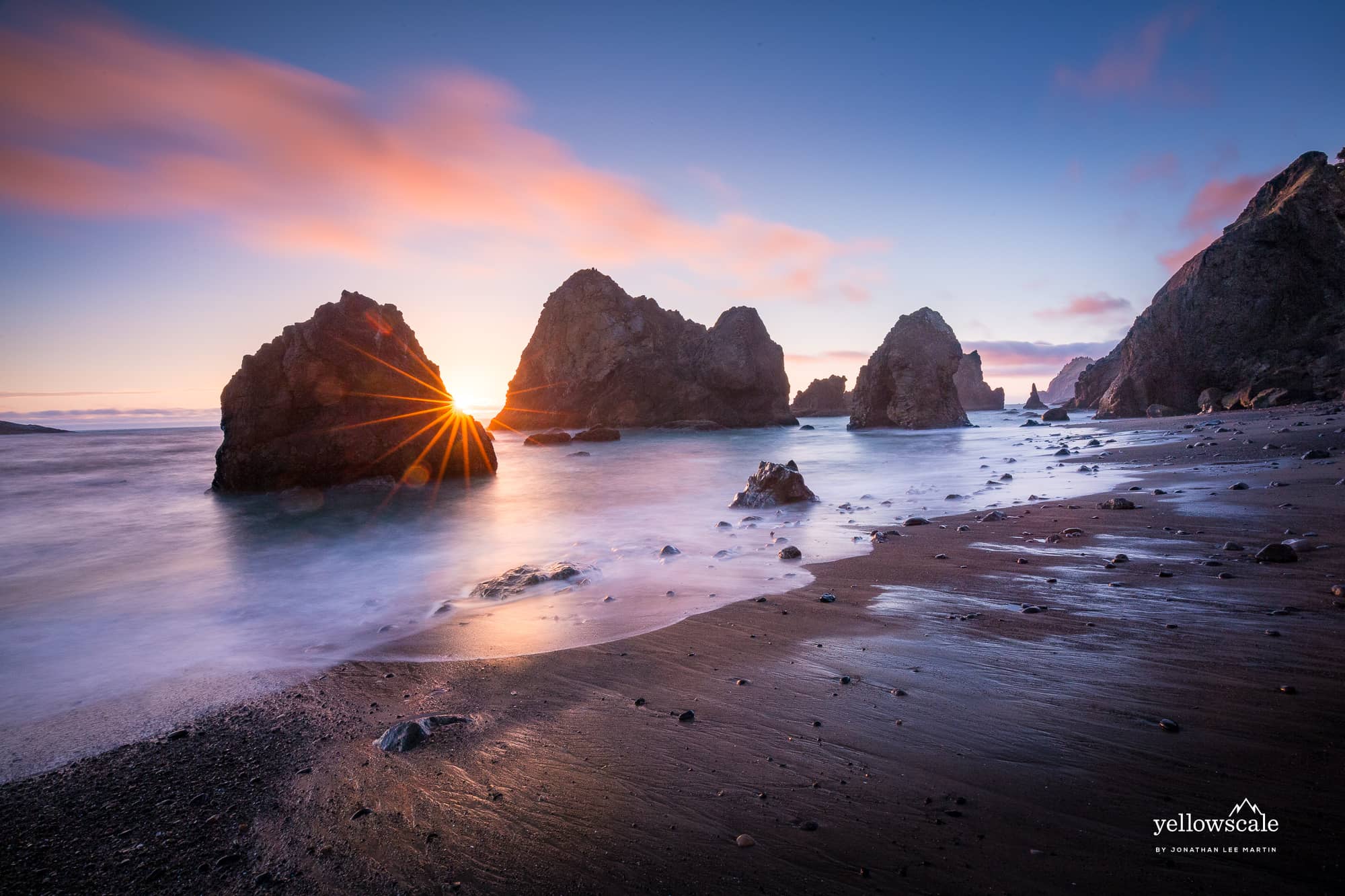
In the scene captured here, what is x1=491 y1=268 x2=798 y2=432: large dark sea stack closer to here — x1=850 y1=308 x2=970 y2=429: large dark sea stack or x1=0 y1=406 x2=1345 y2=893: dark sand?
x1=850 y1=308 x2=970 y2=429: large dark sea stack

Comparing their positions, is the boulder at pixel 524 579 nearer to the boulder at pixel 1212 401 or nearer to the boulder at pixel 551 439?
the boulder at pixel 551 439

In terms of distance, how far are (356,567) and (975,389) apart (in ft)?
360

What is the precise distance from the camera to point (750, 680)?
343 cm

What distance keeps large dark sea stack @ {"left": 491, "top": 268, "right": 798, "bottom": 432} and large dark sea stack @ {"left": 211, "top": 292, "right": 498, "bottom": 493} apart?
41.9 meters

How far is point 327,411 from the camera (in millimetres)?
16734

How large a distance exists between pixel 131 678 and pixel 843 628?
5.58 meters

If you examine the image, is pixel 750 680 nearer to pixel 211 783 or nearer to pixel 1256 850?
pixel 1256 850

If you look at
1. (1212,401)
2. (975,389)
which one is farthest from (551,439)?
(975,389)

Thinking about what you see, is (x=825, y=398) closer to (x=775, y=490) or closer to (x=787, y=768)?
(x=775, y=490)

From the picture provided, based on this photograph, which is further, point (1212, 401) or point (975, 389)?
point (975, 389)

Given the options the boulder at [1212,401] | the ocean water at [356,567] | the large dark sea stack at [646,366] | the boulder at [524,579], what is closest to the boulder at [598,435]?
the large dark sea stack at [646,366]

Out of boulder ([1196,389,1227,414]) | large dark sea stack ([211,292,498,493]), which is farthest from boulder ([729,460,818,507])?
boulder ([1196,389,1227,414])

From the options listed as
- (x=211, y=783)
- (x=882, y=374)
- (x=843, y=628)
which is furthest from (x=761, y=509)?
(x=882, y=374)

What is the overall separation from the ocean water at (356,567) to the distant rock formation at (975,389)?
87916 millimetres
